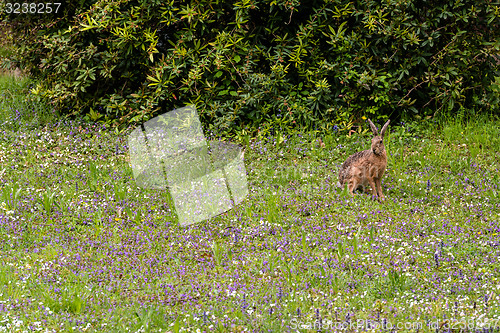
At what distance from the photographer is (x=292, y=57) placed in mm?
7914

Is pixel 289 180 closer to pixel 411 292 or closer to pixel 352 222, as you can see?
pixel 352 222

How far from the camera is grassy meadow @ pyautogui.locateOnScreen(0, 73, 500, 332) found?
4301 millimetres

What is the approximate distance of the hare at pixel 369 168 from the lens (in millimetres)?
6230

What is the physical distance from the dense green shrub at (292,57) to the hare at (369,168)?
1.61 meters

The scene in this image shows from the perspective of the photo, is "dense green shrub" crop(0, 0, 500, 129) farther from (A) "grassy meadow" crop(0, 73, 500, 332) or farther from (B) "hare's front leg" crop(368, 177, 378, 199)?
(B) "hare's front leg" crop(368, 177, 378, 199)

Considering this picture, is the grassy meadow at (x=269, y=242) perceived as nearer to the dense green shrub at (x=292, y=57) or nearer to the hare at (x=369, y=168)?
the hare at (x=369, y=168)

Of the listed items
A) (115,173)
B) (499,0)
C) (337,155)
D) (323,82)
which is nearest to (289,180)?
(337,155)

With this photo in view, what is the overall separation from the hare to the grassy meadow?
0.51 ft

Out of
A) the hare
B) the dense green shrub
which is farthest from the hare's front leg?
the dense green shrub

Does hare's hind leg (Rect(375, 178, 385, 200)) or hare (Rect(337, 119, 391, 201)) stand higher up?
hare (Rect(337, 119, 391, 201))

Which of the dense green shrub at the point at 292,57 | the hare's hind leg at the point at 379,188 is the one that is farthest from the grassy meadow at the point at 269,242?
the dense green shrub at the point at 292,57

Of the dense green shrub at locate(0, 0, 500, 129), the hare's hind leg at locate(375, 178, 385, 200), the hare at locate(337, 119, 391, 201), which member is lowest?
the hare's hind leg at locate(375, 178, 385, 200)

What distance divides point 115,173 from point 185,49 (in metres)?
2.09

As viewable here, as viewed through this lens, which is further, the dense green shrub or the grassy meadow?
the dense green shrub
